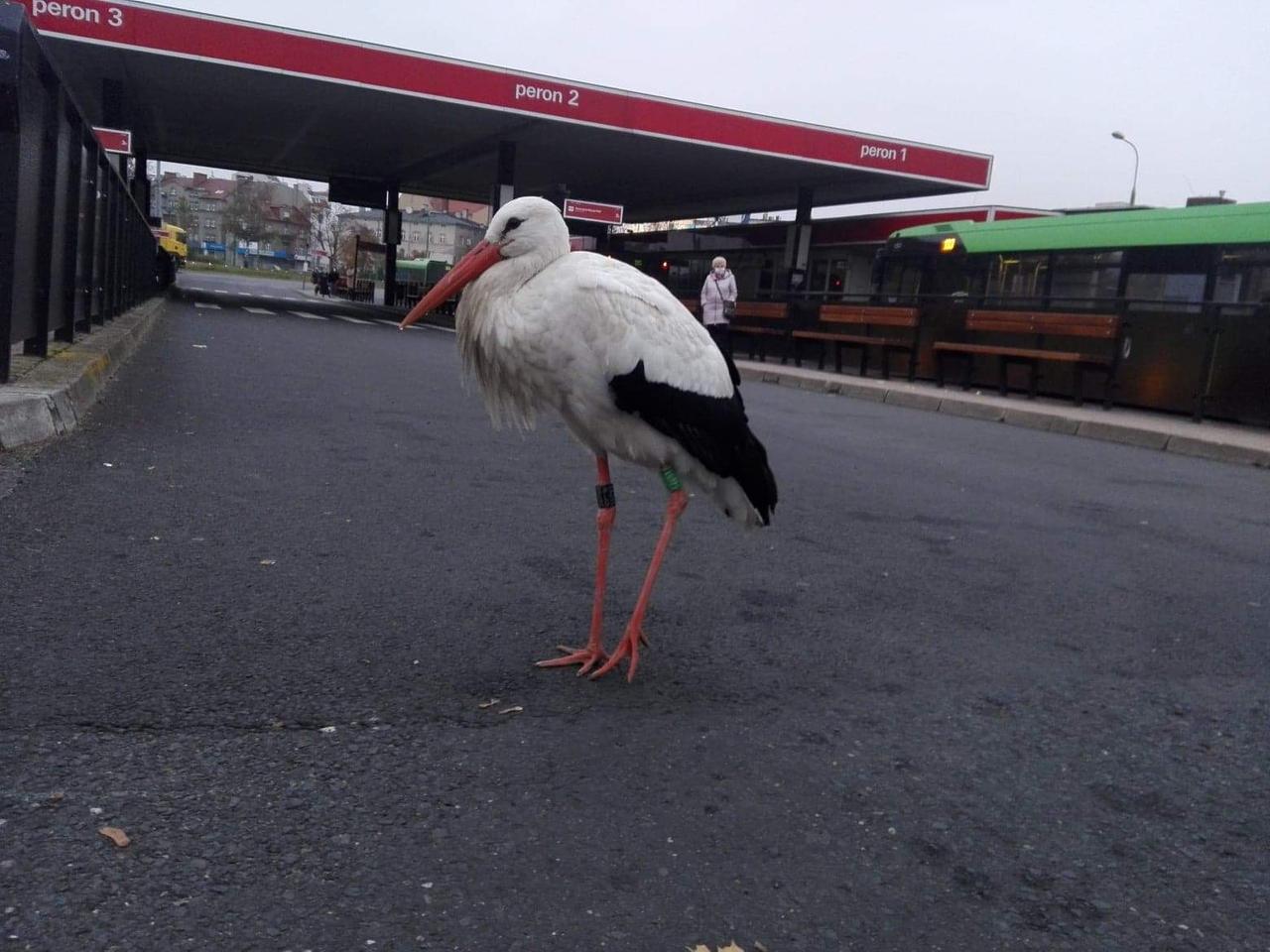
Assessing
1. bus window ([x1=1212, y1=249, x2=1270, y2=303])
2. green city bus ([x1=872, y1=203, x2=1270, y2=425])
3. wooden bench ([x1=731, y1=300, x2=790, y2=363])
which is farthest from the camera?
wooden bench ([x1=731, y1=300, x2=790, y2=363])

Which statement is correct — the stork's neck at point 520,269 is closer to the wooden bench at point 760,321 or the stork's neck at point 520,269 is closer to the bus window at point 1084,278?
the bus window at point 1084,278

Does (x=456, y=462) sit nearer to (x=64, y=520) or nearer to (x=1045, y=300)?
(x=64, y=520)

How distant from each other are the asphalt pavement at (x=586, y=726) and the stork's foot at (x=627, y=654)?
0.15ft

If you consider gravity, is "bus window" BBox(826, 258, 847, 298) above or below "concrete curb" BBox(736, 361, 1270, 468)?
above

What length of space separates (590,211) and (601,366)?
2035 cm

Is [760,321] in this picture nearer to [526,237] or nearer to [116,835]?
[526,237]

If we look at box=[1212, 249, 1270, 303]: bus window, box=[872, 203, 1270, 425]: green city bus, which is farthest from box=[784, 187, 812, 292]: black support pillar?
box=[1212, 249, 1270, 303]: bus window

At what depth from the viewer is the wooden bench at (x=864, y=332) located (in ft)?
59.2

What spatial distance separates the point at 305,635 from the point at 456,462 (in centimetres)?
325

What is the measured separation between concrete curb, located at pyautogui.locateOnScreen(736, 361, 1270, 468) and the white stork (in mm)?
8912

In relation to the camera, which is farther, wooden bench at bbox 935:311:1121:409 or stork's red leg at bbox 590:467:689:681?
wooden bench at bbox 935:311:1121:409

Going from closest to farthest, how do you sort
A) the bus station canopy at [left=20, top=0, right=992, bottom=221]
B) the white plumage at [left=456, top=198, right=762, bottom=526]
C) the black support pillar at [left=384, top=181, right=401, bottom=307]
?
the white plumage at [left=456, top=198, right=762, bottom=526]
the bus station canopy at [left=20, top=0, right=992, bottom=221]
the black support pillar at [left=384, top=181, right=401, bottom=307]

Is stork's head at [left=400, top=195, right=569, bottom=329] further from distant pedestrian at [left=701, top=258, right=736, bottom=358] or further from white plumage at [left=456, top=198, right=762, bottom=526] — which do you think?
distant pedestrian at [left=701, top=258, right=736, bottom=358]

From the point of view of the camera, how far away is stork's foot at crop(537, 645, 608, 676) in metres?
3.09
